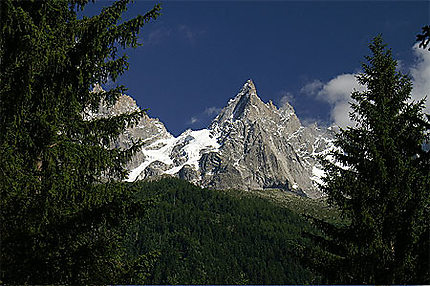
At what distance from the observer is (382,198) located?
11172mm

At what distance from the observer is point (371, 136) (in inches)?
478

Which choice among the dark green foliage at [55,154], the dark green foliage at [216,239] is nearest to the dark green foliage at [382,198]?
the dark green foliage at [55,154]

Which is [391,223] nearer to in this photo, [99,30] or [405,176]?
[405,176]

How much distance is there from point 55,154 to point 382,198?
8699 mm

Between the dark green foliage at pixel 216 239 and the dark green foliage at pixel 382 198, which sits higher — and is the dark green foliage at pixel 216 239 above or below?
above

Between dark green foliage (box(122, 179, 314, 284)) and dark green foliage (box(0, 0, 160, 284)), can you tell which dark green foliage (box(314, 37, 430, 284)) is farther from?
dark green foliage (box(122, 179, 314, 284))

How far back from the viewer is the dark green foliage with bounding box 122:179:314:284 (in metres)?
141

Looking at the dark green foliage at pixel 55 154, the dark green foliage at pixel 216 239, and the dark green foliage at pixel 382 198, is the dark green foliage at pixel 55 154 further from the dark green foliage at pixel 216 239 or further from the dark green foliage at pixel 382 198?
the dark green foliage at pixel 216 239

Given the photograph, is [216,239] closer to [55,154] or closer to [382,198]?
[382,198]

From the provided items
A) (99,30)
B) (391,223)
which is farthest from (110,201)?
(391,223)

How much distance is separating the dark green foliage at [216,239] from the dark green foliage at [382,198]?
116 meters

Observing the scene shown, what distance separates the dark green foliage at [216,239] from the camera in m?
141

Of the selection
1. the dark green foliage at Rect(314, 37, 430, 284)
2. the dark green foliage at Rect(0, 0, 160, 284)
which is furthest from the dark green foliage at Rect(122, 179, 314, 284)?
the dark green foliage at Rect(0, 0, 160, 284)

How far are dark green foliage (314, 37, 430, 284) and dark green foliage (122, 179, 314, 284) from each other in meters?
116
